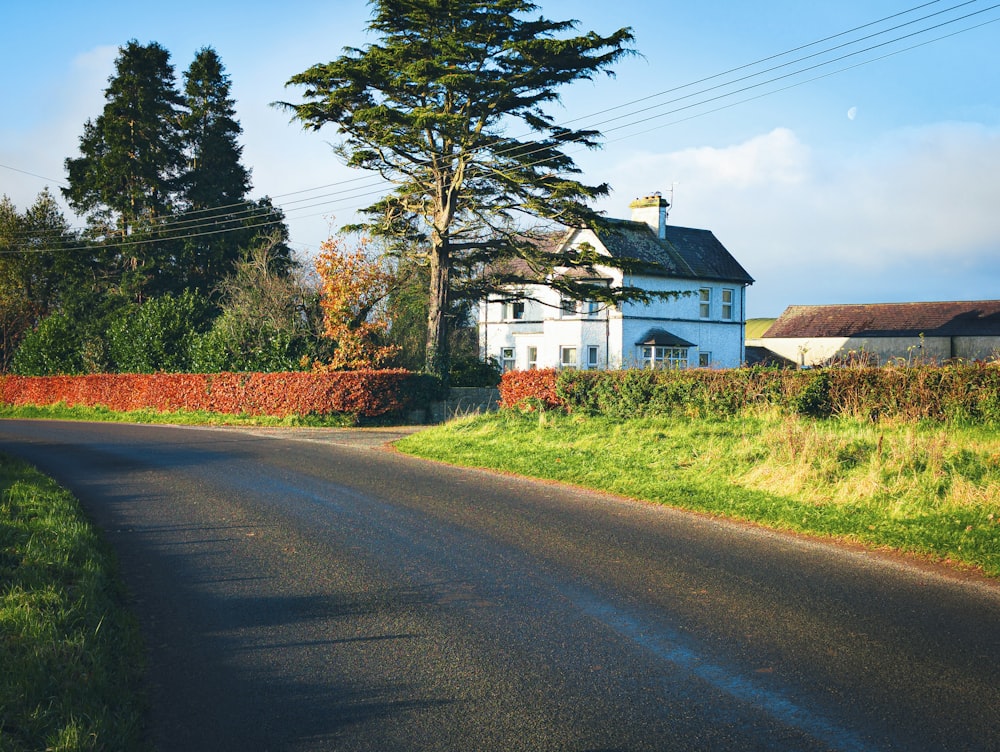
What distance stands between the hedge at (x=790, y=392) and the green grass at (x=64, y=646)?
13.1 metres

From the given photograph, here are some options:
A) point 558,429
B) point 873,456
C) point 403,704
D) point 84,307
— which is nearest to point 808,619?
point 403,704

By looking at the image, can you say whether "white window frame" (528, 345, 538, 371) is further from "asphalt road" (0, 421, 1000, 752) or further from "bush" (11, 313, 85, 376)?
"asphalt road" (0, 421, 1000, 752)

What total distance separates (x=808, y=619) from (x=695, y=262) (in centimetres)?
4495

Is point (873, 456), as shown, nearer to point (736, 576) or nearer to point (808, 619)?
point (736, 576)

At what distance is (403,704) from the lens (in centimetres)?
479

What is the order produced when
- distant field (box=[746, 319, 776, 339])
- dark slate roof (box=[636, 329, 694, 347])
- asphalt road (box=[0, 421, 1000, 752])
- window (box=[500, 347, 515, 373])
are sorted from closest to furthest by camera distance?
asphalt road (box=[0, 421, 1000, 752]), dark slate roof (box=[636, 329, 694, 347]), window (box=[500, 347, 515, 373]), distant field (box=[746, 319, 776, 339])

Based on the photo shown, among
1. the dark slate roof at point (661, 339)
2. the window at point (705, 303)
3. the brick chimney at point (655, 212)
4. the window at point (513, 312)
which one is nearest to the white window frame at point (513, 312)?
the window at point (513, 312)

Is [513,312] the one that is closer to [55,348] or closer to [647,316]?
[647,316]

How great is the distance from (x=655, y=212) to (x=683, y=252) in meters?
2.98

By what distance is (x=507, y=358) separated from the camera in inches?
2005

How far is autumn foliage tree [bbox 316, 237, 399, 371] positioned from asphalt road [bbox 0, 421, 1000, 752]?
21.9 meters

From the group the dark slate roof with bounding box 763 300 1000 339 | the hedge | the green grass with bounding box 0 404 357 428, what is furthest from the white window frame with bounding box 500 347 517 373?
the hedge

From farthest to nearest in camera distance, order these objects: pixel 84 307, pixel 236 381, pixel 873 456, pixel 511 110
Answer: pixel 84 307 → pixel 236 381 → pixel 511 110 → pixel 873 456

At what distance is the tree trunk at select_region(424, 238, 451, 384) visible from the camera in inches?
1227
